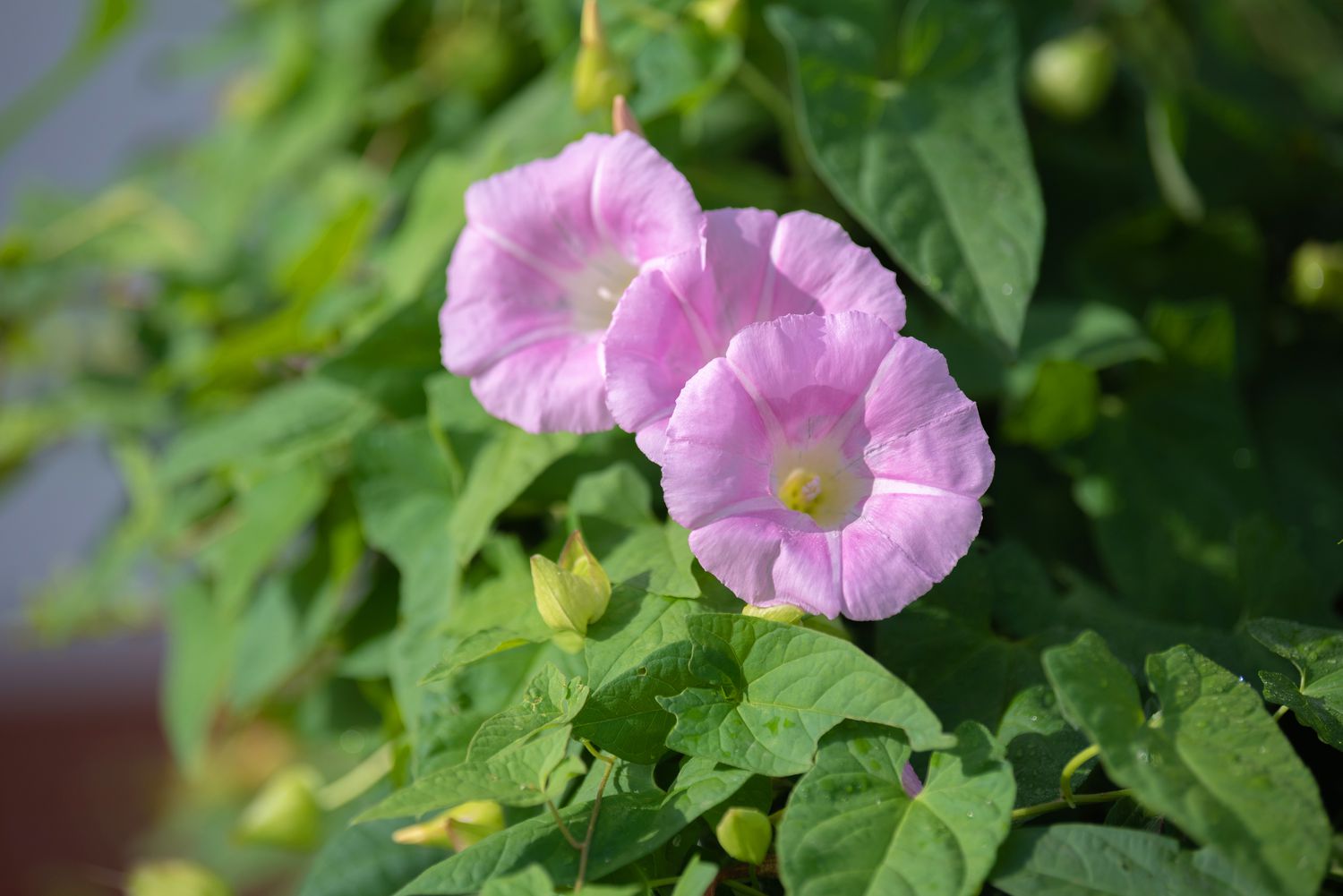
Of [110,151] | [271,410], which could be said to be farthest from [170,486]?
[110,151]

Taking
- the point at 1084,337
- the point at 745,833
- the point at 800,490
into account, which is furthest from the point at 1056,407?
the point at 745,833

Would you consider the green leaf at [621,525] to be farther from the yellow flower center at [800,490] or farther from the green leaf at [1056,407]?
the green leaf at [1056,407]

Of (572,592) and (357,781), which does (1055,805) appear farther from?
(357,781)

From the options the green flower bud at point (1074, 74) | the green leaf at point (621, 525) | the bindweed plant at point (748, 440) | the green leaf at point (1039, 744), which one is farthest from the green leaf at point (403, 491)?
the green flower bud at point (1074, 74)

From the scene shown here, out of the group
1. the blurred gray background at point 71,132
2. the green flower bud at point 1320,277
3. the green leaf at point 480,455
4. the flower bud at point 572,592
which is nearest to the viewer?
the flower bud at point 572,592

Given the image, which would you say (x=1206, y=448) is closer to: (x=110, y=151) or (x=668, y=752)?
(x=668, y=752)

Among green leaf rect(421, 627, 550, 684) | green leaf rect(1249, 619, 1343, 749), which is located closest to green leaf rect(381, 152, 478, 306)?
green leaf rect(421, 627, 550, 684)
